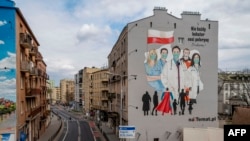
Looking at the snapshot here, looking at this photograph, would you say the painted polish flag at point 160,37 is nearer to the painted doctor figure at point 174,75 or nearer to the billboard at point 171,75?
the billboard at point 171,75

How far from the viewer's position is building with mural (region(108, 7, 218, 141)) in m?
36.8

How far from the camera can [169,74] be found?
37.4 m

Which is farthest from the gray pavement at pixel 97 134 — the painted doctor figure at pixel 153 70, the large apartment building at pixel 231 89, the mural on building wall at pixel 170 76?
the large apartment building at pixel 231 89

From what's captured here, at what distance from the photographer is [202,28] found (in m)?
38.5

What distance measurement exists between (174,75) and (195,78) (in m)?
3.01

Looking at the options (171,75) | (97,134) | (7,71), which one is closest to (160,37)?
(171,75)

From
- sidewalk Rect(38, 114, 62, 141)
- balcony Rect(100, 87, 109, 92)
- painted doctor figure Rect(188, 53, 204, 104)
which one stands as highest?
painted doctor figure Rect(188, 53, 204, 104)

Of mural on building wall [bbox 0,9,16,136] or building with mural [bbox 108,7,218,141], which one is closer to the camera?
mural on building wall [bbox 0,9,16,136]

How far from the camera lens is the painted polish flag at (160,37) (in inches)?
1452

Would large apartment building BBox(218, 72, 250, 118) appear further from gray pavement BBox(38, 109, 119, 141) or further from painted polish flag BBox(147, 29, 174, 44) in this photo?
painted polish flag BBox(147, 29, 174, 44)

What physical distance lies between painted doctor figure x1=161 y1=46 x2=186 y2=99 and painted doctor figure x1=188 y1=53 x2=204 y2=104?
1.35m

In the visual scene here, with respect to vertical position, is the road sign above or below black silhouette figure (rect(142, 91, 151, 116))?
below

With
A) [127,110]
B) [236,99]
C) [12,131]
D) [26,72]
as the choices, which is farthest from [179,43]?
[236,99]

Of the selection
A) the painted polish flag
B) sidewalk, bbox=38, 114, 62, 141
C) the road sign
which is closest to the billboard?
the painted polish flag
